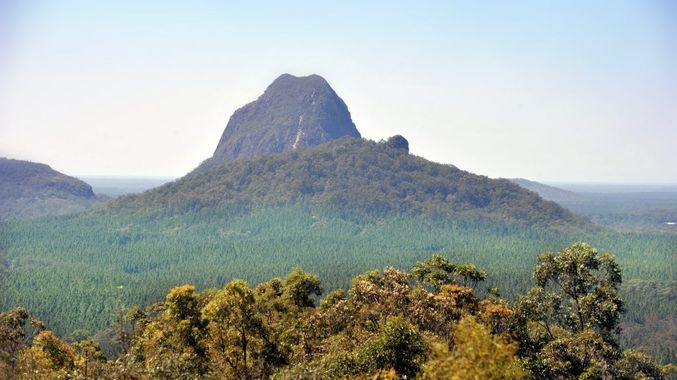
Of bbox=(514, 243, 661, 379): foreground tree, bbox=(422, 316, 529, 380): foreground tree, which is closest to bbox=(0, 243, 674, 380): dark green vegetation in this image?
bbox=(514, 243, 661, 379): foreground tree

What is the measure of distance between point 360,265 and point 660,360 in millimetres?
94134

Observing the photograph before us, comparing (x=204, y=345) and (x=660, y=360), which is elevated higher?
(x=204, y=345)

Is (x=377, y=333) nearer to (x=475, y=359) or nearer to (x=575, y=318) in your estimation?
(x=475, y=359)

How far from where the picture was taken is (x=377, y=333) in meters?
39.5

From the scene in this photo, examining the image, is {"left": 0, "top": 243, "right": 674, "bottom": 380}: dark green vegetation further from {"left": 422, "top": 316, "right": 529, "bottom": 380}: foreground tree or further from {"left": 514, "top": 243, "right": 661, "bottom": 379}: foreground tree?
{"left": 422, "top": 316, "right": 529, "bottom": 380}: foreground tree

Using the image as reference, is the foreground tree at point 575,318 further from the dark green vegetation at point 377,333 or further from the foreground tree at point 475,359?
the foreground tree at point 475,359

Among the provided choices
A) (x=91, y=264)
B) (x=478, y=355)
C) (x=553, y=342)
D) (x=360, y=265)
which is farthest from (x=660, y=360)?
(x=91, y=264)

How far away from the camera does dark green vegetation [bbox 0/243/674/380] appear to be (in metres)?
33.8

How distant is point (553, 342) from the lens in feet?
144

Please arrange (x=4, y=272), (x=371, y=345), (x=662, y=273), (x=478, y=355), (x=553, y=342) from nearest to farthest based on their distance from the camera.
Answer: (x=478, y=355) < (x=371, y=345) < (x=553, y=342) < (x=4, y=272) < (x=662, y=273)

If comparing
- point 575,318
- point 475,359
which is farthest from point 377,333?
point 575,318

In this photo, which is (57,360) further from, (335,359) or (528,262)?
(528,262)

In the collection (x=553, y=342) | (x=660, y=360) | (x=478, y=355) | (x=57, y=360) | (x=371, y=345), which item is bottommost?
(x=660, y=360)

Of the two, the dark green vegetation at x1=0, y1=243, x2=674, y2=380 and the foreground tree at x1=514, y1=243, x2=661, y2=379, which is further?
the foreground tree at x1=514, y1=243, x2=661, y2=379
